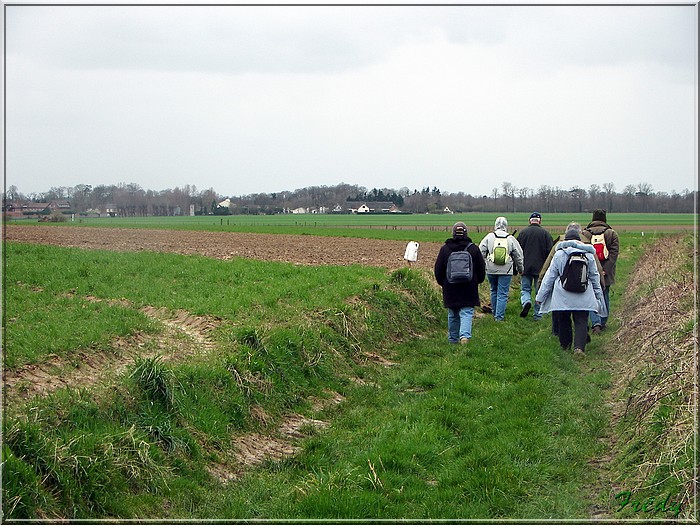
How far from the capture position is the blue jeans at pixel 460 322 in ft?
41.8

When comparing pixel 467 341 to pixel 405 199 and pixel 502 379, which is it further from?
pixel 405 199

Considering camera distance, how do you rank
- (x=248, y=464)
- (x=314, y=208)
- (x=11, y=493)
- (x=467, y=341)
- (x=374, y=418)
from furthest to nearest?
(x=314, y=208)
(x=467, y=341)
(x=374, y=418)
(x=248, y=464)
(x=11, y=493)

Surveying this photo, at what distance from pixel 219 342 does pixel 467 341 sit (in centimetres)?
513

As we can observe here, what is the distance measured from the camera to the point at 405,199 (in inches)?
1289

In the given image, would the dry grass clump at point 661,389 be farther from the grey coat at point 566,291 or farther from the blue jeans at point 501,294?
the blue jeans at point 501,294

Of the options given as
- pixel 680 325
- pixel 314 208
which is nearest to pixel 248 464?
pixel 680 325

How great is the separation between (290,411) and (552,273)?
5.53 metres

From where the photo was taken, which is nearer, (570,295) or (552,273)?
(570,295)

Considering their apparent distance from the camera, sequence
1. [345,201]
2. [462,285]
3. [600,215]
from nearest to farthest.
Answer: [462,285] < [600,215] < [345,201]

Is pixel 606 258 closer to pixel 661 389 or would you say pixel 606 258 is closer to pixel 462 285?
pixel 462 285

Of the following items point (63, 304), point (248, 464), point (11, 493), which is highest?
point (63, 304)

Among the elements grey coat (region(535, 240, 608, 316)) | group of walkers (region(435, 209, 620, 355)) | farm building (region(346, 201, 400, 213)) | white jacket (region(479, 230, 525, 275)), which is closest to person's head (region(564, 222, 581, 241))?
group of walkers (region(435, 209, 620, 355))

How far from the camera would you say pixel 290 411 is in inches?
357

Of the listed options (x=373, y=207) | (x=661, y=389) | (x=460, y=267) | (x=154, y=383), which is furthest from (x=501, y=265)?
(x=373, y=207)
